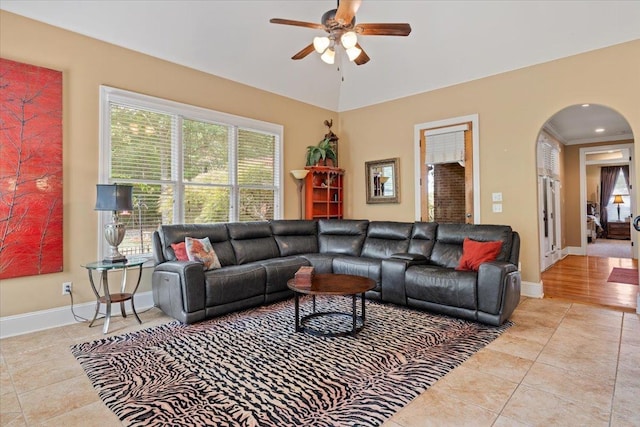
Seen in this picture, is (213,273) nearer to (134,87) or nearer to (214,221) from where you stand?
(214,221)

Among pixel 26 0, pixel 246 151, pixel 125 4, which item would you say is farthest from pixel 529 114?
pixel 26 0

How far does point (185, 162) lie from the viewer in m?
4.52

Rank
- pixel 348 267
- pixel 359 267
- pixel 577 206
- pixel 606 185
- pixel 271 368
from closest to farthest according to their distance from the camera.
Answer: pixel 271 368, pixel 359 267, pixel 348 267, pixel 577 206, pixel 606 185

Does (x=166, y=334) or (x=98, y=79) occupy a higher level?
(x=98, y=79)

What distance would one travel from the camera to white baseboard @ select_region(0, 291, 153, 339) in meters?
3.20

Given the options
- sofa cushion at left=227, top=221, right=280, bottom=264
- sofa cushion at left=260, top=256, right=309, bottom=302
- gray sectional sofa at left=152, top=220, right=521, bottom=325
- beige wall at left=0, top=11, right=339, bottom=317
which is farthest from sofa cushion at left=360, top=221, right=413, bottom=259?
beige wall at left=0, top=11, right=339, bottom=317

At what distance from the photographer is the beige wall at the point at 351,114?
351 centimetres

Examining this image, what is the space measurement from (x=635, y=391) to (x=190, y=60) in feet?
17.7

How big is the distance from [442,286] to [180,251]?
2910 millimetres

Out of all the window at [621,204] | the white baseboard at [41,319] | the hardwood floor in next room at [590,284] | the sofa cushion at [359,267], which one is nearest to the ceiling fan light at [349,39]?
the sofa cushion at [359,267]

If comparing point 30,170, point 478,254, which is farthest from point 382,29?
point 30,170

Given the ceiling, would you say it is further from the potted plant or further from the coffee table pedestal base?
the coffee table pedestal base

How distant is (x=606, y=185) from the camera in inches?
452

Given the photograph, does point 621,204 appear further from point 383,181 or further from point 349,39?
point 349,39
